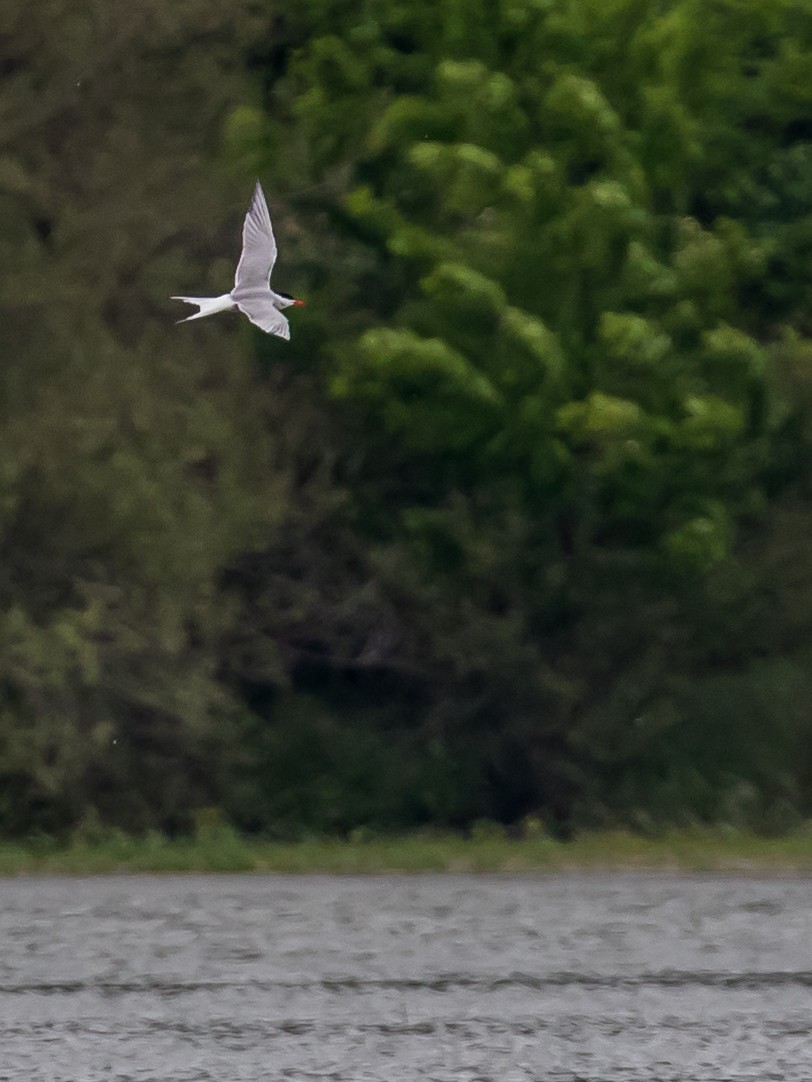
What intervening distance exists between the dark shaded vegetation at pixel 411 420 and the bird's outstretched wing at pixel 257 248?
643cm

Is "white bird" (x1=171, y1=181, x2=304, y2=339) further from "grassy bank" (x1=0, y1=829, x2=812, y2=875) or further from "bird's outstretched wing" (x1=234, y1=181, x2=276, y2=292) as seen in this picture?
"grassy bank" (x1=0, y1=829, x2=812, y2=875)

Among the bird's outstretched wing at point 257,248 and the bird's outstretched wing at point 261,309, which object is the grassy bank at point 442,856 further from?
the bird's outstretched wing at point 257,248

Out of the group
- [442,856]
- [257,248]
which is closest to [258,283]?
[257,248]

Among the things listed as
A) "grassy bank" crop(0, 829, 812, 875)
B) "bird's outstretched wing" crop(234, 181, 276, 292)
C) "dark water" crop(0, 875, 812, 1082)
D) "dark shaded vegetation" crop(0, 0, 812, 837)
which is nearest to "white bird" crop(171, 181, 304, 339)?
"bird's outstretched wing" crop(234, 181, 276, 292)

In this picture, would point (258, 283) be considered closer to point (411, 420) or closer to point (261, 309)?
point (261, 309)

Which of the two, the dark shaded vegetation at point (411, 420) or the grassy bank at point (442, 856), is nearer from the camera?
the grassy bank at point (442, 856)

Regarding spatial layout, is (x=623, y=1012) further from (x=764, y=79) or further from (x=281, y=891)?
(x=764, y=79)

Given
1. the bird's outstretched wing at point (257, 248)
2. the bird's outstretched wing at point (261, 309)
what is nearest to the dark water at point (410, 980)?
the bird's outstretched wing at point (261, 309)

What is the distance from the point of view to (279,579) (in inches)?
871

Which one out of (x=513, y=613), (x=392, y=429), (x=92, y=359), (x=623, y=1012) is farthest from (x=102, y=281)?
(x=623, y=1012)

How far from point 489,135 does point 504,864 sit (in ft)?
19.4

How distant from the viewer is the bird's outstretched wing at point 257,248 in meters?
13.3

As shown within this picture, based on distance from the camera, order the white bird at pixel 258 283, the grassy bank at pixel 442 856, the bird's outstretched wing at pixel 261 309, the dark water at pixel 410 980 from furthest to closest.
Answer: the grassy bank at pixel 442 856 → the bird's outstretched wing at pixel 261 309 → the white bird at pixel 258 283 → the dark water at pixel 410 980

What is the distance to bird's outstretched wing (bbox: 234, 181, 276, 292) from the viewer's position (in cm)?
1329
